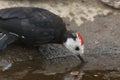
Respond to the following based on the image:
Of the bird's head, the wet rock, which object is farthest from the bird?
the wet rock

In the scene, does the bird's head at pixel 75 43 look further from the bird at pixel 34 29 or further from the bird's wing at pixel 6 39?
the bird's wing at pixel 6 39

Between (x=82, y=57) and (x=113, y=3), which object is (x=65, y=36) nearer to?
(x=82, y=57)

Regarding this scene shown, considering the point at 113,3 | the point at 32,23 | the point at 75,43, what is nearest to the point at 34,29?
the point at 32,23

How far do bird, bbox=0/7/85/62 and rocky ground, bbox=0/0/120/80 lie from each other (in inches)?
7.9

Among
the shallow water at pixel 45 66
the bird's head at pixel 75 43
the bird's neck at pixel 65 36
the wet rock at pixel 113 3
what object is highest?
the wet rock at pixel 113 3

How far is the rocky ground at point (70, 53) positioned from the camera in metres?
7.27

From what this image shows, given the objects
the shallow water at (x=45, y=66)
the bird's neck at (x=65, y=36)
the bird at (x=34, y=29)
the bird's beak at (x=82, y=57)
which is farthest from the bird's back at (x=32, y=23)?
the bird's beak at (x=82, y=57)

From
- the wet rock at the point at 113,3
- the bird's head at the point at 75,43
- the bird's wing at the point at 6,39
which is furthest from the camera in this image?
the wet rock at the point at 113,3

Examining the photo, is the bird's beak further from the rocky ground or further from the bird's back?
the bird's back

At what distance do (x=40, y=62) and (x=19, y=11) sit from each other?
30.3 inches

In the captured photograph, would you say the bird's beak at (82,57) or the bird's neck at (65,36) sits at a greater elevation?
the bird's neck at (65,36)

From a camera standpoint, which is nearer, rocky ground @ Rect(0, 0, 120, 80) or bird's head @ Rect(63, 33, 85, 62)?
rocky ground @ Rect(0, 0, 120, 80)

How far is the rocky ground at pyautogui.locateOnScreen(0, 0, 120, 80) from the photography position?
7.27 m

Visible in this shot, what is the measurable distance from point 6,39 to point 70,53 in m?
1.03
